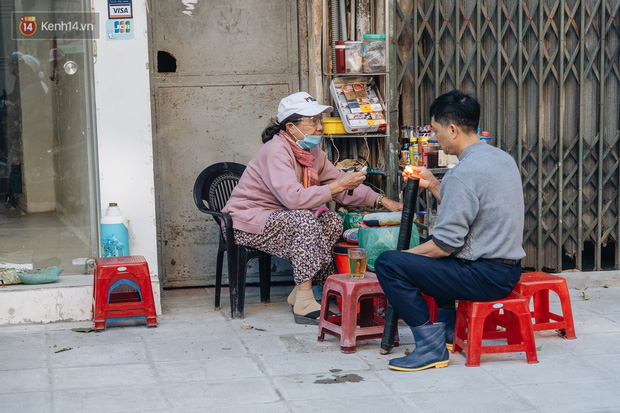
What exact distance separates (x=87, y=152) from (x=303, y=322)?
74.5 inches

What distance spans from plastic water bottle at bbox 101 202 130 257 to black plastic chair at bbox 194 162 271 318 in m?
0.54

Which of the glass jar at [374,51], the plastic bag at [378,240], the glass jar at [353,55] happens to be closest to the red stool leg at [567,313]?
the plastic bag at [378,240]

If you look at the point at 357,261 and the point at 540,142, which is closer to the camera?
the point at 357,261

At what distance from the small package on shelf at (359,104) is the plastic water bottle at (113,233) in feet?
5.61

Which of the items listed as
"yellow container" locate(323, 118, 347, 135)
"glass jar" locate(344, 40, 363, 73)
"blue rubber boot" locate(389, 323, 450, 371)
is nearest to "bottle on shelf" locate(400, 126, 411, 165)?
"yellow container" locate(323, 118, 347, 135)

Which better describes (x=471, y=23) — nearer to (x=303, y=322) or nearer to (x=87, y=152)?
(x=303, y=322)

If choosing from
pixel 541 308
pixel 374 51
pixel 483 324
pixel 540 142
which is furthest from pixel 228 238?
pixel 540 142

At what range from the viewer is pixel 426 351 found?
161 inches

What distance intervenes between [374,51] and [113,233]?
2.28 meters

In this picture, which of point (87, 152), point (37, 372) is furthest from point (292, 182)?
point (37, 372)

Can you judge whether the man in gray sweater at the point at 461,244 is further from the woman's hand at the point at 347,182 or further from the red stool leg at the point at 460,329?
the woman's hand at the point at 347,182

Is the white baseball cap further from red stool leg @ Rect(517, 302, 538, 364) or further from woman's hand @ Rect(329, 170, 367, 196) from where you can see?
red stool leg @ Rect(517, 302, 538, 364)

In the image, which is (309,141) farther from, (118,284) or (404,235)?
(118,284)

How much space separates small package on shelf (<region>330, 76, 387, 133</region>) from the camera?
566 centimetres
